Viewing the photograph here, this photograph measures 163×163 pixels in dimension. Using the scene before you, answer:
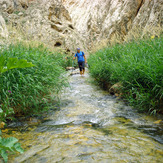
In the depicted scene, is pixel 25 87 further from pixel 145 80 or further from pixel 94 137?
pixel 145 80

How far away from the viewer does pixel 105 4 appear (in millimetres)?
19500

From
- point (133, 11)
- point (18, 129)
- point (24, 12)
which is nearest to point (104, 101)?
point (18, 129)

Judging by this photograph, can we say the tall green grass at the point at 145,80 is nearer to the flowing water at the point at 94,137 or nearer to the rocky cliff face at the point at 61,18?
the flowing water at the point at 94,137

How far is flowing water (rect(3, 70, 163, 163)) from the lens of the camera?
1.66 metres

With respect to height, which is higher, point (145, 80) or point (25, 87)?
point (25, 87)

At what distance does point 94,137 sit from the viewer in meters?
2.10

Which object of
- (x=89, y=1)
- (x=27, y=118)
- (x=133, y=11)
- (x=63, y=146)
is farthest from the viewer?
(x=89, y=1)

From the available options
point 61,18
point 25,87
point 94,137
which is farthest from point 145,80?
point 61,18

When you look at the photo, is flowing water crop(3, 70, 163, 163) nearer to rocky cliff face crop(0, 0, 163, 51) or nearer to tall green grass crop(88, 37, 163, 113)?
tall green grass crop(88, 37, 163, 113)

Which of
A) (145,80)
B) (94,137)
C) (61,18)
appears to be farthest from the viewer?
(61,18)

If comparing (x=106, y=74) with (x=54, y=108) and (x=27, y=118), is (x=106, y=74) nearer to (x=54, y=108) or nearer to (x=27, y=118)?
(x=54, y=108)

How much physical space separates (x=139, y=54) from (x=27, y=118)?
311cm

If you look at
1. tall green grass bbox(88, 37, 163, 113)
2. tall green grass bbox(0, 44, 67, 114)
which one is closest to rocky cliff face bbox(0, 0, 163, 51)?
tall green grass bbox(88, 37, 163, 113)

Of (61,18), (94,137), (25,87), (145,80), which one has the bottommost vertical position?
(94,137)
